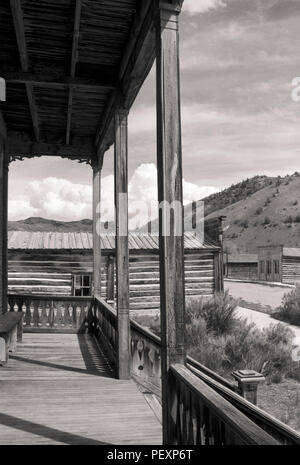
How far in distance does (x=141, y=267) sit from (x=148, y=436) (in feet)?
52.2

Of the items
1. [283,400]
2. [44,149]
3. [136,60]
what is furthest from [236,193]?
[136,60]

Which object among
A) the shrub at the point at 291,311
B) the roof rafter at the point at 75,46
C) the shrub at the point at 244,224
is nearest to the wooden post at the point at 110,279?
the shrub at the point at 291,311

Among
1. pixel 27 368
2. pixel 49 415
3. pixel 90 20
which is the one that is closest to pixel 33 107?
pixel 90 20

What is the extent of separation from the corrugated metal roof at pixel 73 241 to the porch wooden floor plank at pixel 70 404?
454 inches

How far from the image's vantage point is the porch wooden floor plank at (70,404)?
3.92m

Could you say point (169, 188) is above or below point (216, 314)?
above

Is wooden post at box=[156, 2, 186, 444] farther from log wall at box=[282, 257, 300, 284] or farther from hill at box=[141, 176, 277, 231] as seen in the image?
hill at box=[141, 176, 277, 231]

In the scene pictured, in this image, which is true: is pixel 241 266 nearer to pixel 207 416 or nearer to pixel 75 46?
pixel 75 46

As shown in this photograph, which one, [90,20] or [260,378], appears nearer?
[90,20]

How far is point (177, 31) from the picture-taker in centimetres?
333

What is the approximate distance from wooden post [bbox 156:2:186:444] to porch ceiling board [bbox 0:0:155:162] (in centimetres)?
55

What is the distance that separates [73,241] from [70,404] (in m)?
14.8

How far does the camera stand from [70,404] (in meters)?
4.84

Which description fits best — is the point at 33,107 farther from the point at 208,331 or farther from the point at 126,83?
the point at 208,331
